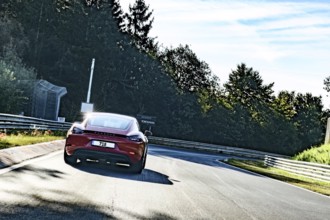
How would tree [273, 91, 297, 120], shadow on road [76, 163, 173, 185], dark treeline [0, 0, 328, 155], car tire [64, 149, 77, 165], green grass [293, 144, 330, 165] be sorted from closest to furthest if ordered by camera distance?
shadow on road [76, 163, 173, 185] → car tire [64, 149, 77, 165] → green grass [293, 144, 330, 165] → dark treeline [0, 0, 328, 155] → tree [273, 91, 297, 120]

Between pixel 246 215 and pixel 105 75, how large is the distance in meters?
53.5

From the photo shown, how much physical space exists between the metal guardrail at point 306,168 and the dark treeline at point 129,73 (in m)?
21.2

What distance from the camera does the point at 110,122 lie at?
1191cm

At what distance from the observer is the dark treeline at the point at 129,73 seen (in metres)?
54.9

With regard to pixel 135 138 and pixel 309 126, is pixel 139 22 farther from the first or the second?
pixel 135 138

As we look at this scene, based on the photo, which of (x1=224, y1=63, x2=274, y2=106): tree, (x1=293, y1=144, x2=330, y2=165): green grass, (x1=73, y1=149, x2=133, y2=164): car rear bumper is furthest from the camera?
(x1=224, y1=63, x2=274, y2=106): tree

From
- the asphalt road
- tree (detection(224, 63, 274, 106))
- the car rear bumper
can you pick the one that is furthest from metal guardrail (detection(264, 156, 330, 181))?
tree (detection(224, 63, 274, 106))

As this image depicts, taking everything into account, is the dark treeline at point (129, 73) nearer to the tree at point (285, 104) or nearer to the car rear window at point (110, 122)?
the tree at point (285, 104)

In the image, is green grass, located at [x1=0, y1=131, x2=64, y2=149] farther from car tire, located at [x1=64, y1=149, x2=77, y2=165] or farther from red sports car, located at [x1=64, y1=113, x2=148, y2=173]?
red sports car, located at [x1=64, y1=113, x2=148, y2=173]

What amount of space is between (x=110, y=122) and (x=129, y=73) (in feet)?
165

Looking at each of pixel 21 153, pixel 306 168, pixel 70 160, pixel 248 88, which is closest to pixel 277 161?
pixel 306 168

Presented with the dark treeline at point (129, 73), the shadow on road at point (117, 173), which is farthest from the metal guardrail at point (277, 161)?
the shadow on road at point (117, 173)

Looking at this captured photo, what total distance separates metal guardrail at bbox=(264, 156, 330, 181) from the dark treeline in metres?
21.2

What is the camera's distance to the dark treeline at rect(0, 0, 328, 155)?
2160 inches
